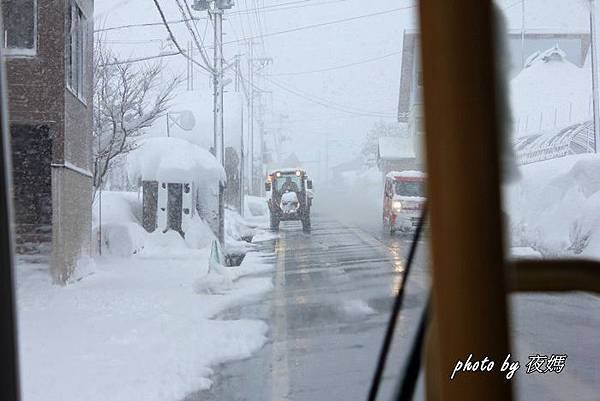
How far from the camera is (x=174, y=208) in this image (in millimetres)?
17078

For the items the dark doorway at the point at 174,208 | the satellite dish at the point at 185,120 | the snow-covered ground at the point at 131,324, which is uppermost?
the satellite dish at the point at 185,120

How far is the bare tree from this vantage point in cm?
1573

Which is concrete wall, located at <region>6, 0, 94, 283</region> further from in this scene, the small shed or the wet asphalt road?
the small shed

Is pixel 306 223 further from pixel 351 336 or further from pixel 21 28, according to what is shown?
pixel 351 336

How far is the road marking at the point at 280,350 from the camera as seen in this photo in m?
5.00

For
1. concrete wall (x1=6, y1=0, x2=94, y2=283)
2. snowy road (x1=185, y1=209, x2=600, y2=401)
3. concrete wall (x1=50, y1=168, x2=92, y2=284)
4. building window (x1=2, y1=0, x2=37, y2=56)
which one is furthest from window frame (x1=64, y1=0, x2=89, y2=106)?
snowy road (x1=185, y1=209, x2=600, y2=401)

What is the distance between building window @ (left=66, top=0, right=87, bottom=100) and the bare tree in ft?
8.53

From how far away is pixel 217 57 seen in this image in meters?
15.6

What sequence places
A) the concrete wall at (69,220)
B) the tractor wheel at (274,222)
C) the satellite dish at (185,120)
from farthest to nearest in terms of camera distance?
the tractor wheel at (274,222) < the satellite dish at (185,120) < the concrete wall at (69,220)

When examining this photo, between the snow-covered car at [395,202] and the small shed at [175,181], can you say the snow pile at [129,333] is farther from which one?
the small shed at [175,181]

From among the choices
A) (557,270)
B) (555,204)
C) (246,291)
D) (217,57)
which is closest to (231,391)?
(557,270)

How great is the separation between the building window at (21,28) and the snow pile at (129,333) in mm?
3269

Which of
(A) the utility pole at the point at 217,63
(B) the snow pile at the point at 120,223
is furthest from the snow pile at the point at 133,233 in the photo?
(A) the utility pole at the point at 217,63

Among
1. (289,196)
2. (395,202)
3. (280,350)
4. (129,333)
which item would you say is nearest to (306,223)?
(289,196)
